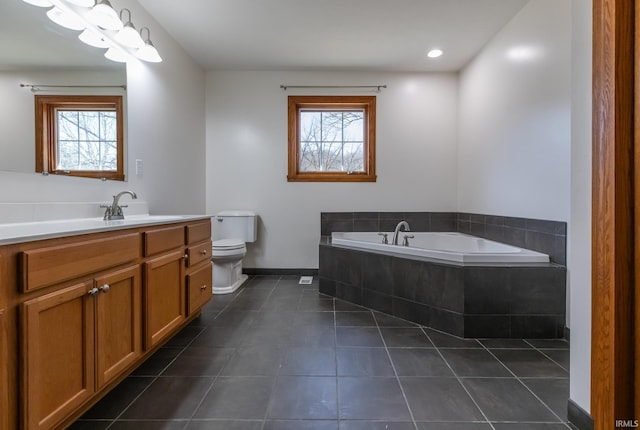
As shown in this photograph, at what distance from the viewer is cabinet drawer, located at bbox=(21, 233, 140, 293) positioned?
2.96ft

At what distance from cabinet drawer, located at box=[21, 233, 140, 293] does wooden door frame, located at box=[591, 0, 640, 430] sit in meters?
1.71

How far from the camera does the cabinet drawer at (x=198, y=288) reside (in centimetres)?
190

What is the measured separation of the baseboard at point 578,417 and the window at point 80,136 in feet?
8.66

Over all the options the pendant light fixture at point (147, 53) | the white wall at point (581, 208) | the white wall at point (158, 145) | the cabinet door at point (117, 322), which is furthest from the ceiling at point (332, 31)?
the cabinet door at point (117, 322)

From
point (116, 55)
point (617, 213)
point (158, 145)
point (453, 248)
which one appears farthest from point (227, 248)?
point (617, 213)

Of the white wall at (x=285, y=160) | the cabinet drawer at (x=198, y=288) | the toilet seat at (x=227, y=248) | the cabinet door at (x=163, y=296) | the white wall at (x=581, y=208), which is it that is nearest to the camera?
the white wall at (x=581, y=208)

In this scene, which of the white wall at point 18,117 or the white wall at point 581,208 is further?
the white wall at point 18,117

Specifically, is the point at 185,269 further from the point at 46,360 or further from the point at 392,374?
the point at 392,374

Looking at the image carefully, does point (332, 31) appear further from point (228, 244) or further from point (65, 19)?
point (228, 244)

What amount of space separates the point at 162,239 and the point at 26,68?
103 centimetres

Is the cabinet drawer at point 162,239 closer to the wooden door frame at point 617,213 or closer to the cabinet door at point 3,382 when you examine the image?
the cabinet door at point 3,382

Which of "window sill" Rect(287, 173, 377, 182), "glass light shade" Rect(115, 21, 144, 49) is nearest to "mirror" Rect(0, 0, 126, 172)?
"glass light shade" Rect(115, 21, 144, 49)

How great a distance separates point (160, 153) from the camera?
2.59 meters

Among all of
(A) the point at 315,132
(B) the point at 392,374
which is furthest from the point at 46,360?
(A) the point at 315,132
